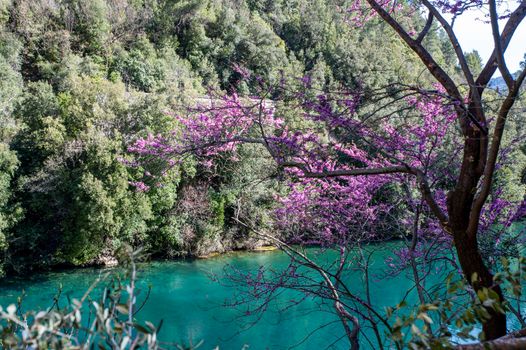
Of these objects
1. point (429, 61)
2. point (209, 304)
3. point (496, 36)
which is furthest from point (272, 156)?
point (209, 304)

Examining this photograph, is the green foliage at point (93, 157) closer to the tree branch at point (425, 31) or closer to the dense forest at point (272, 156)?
the dense forest at point (272, 156)

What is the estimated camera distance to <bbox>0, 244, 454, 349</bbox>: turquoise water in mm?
7176

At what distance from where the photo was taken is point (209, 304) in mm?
8789

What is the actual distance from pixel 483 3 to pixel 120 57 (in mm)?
16622

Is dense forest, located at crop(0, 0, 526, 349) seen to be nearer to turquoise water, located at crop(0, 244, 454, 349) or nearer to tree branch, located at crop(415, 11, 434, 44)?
tree branch, located at crop(415, 11, 434, 44)

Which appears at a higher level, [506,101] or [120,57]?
[120,57]

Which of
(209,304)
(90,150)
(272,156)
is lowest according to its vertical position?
(209,304)

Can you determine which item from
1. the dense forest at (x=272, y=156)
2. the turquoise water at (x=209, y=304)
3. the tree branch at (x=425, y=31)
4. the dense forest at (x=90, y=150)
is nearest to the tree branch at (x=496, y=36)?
the dense forest at (x=272, y=156)

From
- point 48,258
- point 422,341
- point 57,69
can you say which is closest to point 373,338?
point 422,341

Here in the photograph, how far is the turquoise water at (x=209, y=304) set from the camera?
718 cm

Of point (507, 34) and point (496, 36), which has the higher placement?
point (507, 34)

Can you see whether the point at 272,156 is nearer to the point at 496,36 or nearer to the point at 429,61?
the point at 429,61

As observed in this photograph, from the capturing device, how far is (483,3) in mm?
2062

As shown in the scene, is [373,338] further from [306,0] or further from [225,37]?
[306,0]
